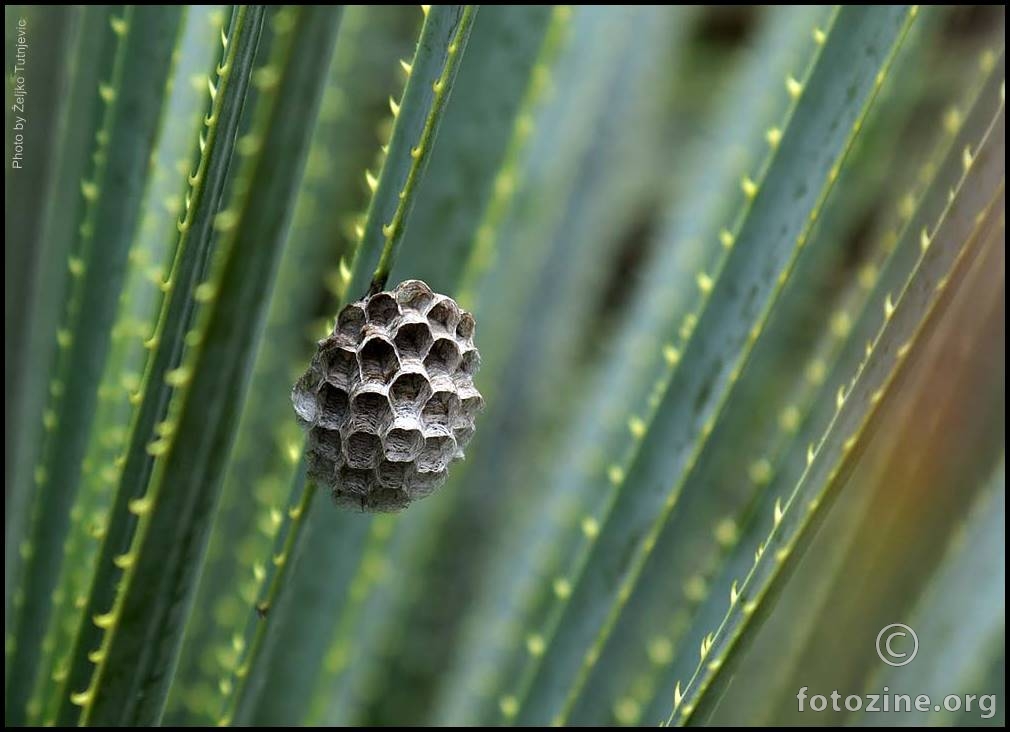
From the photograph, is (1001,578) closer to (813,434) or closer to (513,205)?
(813,434)

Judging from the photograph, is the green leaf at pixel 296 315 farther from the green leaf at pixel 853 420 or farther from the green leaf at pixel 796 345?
the green leaf at pixel 853 420

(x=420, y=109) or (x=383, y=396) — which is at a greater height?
(x=420, y=109)

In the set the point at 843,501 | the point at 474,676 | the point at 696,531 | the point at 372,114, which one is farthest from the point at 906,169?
the point at 474,676

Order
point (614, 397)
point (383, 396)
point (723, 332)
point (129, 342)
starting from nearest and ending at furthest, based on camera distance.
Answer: point (383, 396) → point (723, 332) → point (129, 342) → point (614, 397)

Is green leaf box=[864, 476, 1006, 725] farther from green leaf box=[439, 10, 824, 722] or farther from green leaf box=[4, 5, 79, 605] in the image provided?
green leaf box=[4, 5, 79, 605]

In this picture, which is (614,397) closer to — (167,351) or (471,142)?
(471,142)

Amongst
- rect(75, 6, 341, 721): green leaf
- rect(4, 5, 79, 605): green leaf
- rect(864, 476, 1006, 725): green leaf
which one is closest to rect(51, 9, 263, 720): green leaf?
rect(75, 6, 341, 721): green leaf

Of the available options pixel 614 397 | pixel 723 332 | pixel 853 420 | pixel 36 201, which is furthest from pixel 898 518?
pixel 36 201

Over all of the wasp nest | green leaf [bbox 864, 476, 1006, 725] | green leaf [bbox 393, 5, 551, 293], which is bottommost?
green leaf [bbox 864, 476, 1006, 725]
